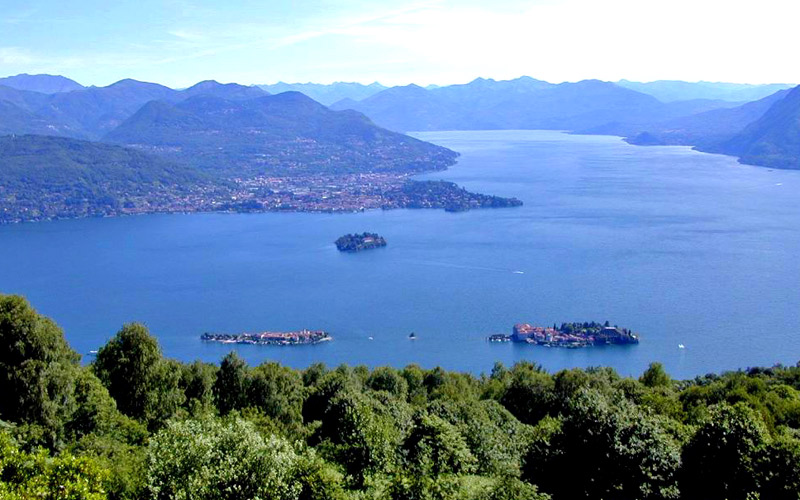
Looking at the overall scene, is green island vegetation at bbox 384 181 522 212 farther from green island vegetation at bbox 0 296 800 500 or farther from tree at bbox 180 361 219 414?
tree at bbox 180 361 219 414

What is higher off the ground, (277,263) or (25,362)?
(25,362)

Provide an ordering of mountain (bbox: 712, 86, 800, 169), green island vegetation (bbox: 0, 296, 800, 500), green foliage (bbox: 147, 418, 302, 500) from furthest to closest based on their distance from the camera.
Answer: mountain (bbox: 712, 86, 800, 169)
green island vegetation (bbox: 0, 296, 800, 500)
green foliage (bbox: 147, 418, 302, 500)

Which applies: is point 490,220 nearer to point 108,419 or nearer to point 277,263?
point 277,263

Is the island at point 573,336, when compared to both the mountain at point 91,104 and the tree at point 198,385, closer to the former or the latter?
the tree at point 198,385

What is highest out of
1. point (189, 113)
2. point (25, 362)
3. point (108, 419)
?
point (189, 113)

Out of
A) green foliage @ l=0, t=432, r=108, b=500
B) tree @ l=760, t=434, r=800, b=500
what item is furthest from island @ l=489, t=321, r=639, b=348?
green foliage @ l=0, t=432, r=108, b=500

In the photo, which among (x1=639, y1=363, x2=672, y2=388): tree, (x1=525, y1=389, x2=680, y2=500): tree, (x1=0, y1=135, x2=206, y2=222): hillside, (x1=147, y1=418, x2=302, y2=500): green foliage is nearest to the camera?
(x1=147, y1=418, x2=302, y2=500): green foliage

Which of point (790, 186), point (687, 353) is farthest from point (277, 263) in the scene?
point (790, 186)
